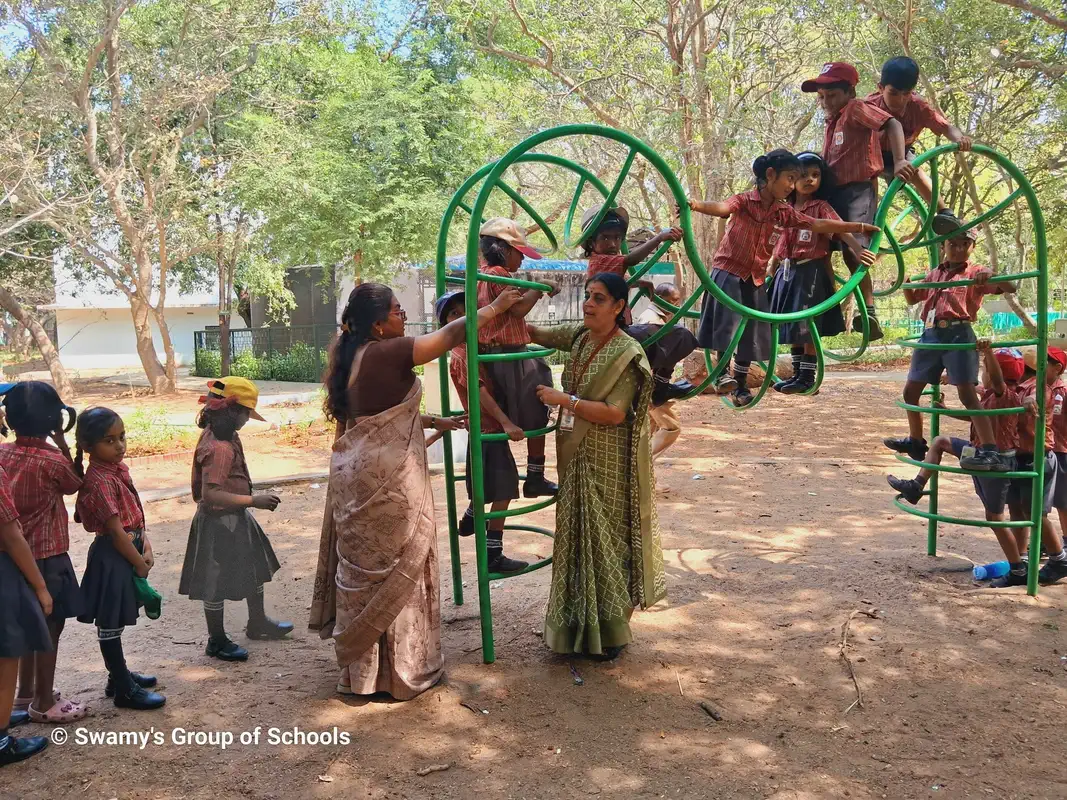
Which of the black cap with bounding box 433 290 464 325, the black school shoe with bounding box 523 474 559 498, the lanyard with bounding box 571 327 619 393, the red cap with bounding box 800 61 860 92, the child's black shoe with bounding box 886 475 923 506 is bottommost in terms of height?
the child's black shoe with bounding box 886 475 923 506

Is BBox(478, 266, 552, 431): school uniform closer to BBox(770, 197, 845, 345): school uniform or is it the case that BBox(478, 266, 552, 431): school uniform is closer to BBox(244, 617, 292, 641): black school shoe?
BBox(770, 197, 845, 345): school uniform

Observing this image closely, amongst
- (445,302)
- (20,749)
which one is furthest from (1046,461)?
(20,749)

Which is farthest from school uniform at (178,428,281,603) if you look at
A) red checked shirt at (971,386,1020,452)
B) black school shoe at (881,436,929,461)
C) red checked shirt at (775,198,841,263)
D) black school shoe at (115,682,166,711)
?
red checked shirt at (971,386,1020,452)

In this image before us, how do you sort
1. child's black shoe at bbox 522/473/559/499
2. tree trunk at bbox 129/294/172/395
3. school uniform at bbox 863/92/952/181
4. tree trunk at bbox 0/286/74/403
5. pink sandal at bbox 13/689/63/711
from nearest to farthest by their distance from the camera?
1. pink sandal at bbox 13/689/63/711
2. school uniform at bbox 863/92/952/181
3. child's black shoe at bbox 522/473/559/499
4. tree trunk at bbox 0/286/74/403
5. tree trunk at bbox 129/294/172/395

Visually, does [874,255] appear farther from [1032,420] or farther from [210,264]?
[210,264]

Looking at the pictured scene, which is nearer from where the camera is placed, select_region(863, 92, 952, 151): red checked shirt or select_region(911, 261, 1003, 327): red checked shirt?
select_region(863, 92, 952, 151): red checked shirt

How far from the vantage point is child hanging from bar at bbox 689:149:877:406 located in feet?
12.2

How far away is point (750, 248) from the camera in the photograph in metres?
3.85

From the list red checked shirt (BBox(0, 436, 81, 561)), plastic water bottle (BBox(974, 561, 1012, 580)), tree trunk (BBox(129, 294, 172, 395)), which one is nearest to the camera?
red checked shirt (BBox(0, 436, 81, 561))

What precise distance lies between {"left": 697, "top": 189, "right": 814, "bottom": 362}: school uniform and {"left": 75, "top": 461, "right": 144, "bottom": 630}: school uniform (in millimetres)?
2680

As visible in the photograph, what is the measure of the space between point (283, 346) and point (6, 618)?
19.5 m

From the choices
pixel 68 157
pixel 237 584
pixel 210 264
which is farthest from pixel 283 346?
pixel 237 584

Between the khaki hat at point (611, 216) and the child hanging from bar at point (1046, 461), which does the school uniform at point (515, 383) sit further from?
the child hanging from bar at point (1046, 461)

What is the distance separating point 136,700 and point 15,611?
735mm
